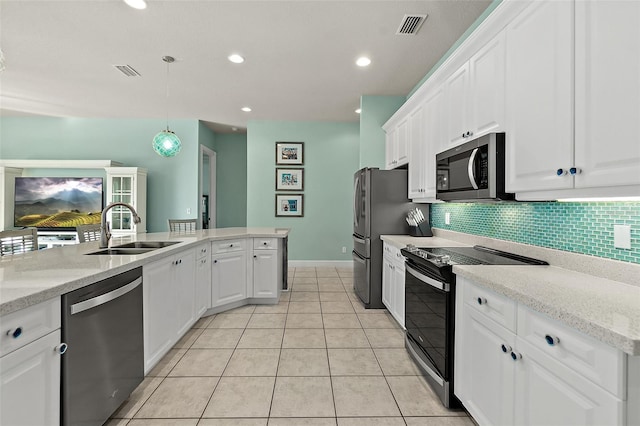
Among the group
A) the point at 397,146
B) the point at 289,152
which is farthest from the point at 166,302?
the point at 289,152

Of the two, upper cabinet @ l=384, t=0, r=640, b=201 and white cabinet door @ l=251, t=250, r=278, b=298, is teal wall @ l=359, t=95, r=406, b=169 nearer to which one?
white cabinet door @ l=251, t=250, r=278, b=298

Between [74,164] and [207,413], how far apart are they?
223 inches

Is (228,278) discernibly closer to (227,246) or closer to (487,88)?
(227,246)

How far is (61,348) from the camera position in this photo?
4.16 ft

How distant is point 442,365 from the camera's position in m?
1.83

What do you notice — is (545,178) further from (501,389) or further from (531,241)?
(501,389)

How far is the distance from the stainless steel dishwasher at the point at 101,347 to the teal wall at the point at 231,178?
5.53m

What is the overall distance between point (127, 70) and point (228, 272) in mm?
2781

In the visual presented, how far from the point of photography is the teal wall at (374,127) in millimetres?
4539

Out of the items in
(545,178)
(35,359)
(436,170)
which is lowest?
(35,359)

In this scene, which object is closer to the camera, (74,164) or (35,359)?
(35,359)

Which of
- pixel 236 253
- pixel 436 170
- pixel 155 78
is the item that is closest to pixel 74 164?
pixel 155 78

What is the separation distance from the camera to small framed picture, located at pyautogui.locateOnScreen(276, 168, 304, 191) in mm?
6094

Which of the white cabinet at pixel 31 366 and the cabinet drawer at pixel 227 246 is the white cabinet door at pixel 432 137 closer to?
the cabinet drawer at pixel 227 246
